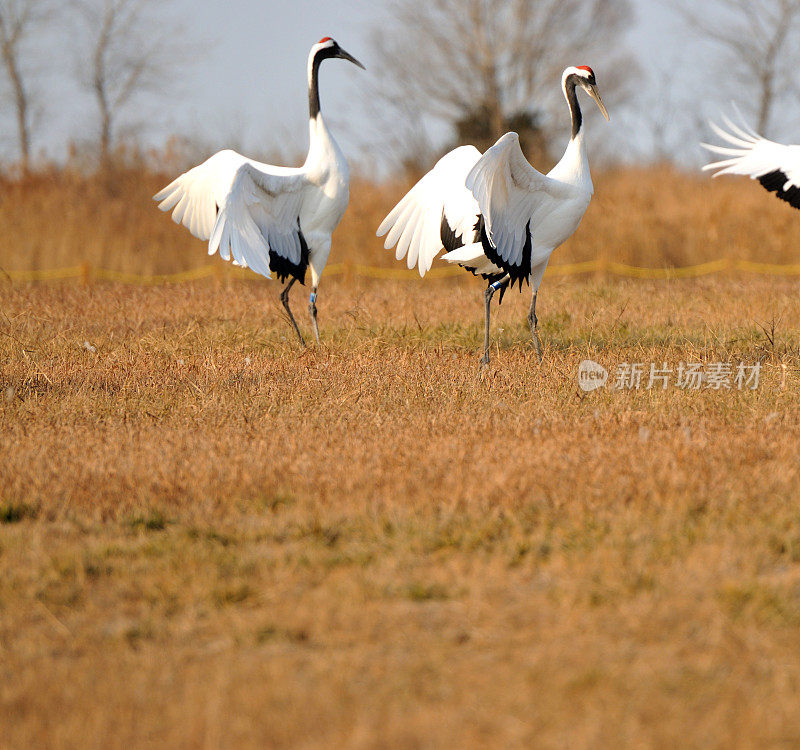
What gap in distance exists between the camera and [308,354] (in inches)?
299

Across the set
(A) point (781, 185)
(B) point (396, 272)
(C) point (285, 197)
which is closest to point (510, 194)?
(C) point (285, 197)

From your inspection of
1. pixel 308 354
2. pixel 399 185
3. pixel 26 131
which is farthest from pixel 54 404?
pixel 26 131

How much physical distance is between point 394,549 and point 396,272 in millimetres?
11681

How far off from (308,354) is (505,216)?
175 cm

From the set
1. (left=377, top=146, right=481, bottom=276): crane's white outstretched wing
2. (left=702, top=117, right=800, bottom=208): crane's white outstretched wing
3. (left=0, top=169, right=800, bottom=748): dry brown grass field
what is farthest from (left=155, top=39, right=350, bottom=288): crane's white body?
(left=702, top=117, right=800, bottom=208): crane's white outstretched wing

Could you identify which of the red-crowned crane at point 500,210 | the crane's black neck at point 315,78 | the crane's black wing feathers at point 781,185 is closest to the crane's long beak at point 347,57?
the crane's black neck at point 315,78

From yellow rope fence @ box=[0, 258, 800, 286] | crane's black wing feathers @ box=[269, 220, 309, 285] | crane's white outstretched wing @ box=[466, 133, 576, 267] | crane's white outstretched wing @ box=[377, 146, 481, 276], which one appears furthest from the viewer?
yellow rope fence @ box=[0, 258, 800, 286]

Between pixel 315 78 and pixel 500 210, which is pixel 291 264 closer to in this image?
pixel 315 78

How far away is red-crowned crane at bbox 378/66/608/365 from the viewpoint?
22.0ft

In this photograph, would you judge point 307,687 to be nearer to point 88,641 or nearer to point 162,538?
point 88,641

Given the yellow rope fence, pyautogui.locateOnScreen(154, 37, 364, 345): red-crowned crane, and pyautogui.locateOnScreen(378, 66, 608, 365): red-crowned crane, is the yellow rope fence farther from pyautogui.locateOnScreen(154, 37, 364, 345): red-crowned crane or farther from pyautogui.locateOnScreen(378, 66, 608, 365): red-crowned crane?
pyautogui.locateOnScreen(378, 66, 608, 365): red-crowned crane

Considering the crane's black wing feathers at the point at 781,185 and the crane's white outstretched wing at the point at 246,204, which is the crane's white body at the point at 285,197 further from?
the crane's black wing feathers at the point at 781,185

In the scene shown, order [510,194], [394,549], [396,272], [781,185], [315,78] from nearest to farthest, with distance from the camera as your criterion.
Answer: [394,549], [510,194], [781,185], [315,78], [396,272]

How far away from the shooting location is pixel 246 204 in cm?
784
